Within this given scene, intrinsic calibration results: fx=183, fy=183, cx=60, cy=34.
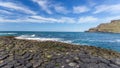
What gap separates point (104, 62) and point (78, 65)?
4.46 ft

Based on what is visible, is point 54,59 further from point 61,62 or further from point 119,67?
point 119,67

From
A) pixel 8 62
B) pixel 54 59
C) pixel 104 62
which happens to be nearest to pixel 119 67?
pixel 104 62

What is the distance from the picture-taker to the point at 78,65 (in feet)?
26.1

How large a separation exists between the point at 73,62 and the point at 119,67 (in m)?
2.00

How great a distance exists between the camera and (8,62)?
8.46 meters

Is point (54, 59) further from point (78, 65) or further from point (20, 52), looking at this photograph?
point (20, 52)

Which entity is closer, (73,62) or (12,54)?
(73,62)

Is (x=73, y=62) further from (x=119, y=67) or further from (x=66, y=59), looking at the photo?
(x=119, y=67)

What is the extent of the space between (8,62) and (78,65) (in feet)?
10.6

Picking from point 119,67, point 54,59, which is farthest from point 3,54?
point 119,67

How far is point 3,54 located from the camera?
983 cm

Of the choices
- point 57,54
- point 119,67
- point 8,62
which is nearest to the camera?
point 119,67

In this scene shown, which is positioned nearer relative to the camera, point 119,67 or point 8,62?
point 119,67

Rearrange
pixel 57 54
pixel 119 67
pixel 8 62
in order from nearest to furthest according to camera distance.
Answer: pixel 119 67 < pixel 8 62 < pixel 57 54
